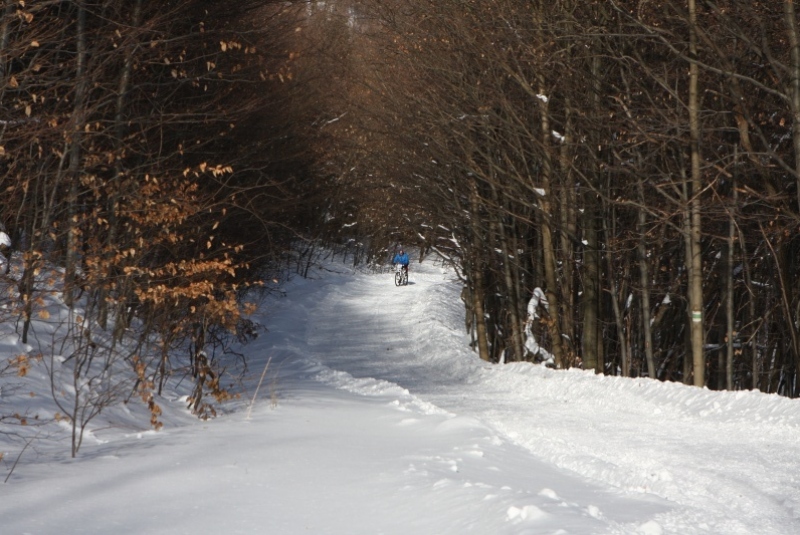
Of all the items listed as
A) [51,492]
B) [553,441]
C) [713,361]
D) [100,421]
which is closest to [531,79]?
[713,361]

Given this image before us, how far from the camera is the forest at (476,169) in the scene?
41.2 feet

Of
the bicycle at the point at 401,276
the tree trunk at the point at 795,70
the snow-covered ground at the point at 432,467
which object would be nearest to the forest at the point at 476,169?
the tree trunk at the point at 795,70

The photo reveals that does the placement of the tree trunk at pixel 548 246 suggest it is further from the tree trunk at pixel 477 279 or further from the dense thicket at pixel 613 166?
the tree trunk at pixel 477 279

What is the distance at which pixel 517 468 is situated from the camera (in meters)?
8.13

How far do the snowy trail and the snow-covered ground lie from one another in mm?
29

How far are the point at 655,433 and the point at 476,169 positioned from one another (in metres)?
10.6

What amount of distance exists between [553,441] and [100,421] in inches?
199

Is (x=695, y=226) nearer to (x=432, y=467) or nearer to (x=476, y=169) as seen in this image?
(x=476, y=169)

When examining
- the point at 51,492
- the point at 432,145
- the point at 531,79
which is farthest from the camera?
the point at 432,145

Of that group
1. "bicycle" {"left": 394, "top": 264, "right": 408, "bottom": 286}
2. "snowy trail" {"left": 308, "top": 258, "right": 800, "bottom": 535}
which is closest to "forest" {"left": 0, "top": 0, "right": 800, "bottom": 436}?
"snowy trail" {"left": 308, "top": 258, "right": 800, "bottom": 535}

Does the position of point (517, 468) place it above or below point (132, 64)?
below

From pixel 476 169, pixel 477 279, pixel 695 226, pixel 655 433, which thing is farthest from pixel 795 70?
pixel 477 279

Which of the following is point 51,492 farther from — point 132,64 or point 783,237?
point 783,237

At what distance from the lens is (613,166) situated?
51.9 feet
